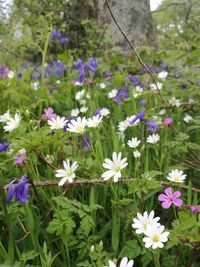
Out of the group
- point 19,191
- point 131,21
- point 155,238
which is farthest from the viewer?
point 131,21

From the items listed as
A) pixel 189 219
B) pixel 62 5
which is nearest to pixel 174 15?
pixel 62 5

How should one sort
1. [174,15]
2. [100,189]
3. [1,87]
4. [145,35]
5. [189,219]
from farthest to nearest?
[174,15] < [145,35] < [1,87] < [100,189] < [189,219]

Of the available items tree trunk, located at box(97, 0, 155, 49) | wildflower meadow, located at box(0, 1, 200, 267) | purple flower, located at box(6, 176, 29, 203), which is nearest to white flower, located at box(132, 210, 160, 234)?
wildflower meadow, located at box(0, 1, 200, 267)

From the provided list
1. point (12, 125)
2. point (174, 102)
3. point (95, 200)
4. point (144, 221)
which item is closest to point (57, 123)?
point (12, 125)

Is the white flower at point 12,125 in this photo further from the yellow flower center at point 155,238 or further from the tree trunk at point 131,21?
the tree trunk at point 131,21

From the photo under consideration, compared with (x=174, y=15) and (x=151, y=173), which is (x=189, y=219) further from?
(x=174, y=15)

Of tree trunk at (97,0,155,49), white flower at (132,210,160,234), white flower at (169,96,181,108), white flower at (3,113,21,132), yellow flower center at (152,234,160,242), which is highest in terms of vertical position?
tree trunk at (97,0,155,49)

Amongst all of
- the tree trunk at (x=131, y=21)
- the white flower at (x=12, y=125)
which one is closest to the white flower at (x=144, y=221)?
the white flower at (x=12, y=125)

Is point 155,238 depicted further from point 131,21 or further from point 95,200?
point 131,21

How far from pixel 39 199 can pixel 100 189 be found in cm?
24

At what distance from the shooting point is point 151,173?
4.07 feet

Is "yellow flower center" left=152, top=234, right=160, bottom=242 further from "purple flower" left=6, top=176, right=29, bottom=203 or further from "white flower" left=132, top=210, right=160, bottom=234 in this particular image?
"purple flower" left=6, top=176, right=29, bottom=203

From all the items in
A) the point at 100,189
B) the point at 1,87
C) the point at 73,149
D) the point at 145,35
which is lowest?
the point at 100,189

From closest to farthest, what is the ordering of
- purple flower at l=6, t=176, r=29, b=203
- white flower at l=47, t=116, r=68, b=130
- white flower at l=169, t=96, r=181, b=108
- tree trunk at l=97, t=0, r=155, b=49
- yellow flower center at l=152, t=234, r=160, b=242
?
yellow flower center at l=152, t=234, r=160, b=242
purple flower at l=6, t=176, r=29, b=203
white flower at l=47, t=116, r=68, b=130
white flower at l=169, t=96, r=181, b=108
tree trunk at l=97, t=0, r=155, b=49
